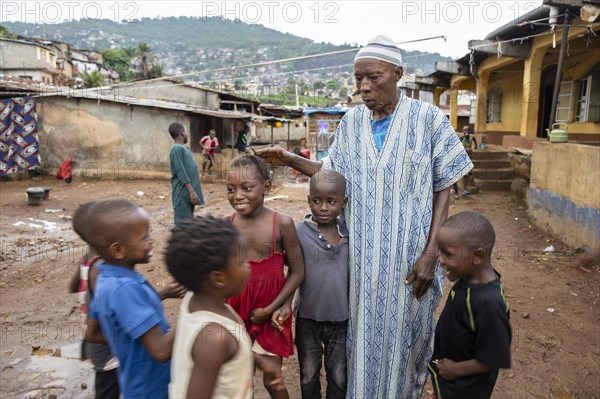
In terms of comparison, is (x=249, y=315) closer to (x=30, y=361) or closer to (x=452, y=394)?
(x=452, y=394)

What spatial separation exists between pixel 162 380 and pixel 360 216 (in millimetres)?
1016

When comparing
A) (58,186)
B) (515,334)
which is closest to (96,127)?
(58,186)

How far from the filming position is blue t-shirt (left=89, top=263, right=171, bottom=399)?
4.41 feet

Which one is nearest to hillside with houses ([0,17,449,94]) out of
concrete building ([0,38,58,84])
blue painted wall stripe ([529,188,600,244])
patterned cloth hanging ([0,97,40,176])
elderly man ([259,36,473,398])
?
concrete building ([0,38,58,84])

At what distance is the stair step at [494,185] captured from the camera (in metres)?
10.1

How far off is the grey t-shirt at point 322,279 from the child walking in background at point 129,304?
64 centimetres

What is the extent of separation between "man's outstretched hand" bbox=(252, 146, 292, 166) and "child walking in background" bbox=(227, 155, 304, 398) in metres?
0.22

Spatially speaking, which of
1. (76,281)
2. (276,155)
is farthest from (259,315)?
(76,281)

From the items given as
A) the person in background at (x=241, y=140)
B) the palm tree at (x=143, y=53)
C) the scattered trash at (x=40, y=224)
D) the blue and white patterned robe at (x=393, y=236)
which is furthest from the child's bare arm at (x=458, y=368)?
the palm tree at (x=143, y=53)

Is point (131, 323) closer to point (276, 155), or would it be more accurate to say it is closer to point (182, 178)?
point (276, 155)

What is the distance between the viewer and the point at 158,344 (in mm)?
1340

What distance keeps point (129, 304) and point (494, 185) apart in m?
10.2

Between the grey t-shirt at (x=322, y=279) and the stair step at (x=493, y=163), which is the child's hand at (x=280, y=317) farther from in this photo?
the stair step at (x=493, y=163)

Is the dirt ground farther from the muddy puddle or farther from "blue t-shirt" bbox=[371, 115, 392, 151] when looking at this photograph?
"blue t-shirt" bbox=[371, 115, 392, 151]
